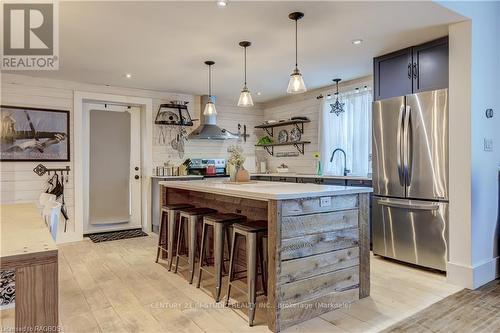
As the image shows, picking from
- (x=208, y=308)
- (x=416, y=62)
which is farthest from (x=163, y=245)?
(x=416, y=62)

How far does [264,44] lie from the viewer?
337cm

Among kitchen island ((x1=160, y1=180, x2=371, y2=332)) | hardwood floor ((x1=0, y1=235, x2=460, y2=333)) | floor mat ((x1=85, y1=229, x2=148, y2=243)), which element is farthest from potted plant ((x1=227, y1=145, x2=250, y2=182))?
floor mat ((x1=85, y1=229, x2=148, y2=243))

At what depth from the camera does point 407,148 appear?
3381mm

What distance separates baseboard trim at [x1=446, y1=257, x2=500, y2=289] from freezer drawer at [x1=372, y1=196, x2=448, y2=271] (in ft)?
0.41

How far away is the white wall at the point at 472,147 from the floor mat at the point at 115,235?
4.32 metres

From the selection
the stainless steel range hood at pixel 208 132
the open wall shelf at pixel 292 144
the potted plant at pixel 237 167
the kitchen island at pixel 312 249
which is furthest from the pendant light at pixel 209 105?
the open wall shelf at pixel 292 144

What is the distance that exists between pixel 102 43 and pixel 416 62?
3.29 meters

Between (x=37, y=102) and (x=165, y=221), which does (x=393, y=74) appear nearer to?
(x=165, y=221)

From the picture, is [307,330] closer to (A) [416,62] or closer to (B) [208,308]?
(B) [208,308]

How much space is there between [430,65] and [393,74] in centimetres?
42

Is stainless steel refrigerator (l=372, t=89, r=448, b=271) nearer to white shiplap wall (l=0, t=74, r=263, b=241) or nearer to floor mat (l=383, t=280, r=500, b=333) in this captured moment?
floor mat (l=383, t=280, r=500, b=333)

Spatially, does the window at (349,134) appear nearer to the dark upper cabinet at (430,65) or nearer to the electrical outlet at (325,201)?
the dark upper cabinet at (430,65)

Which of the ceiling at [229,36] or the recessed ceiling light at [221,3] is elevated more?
the ceiling at [229,36]

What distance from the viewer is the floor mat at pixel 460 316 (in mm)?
2184
